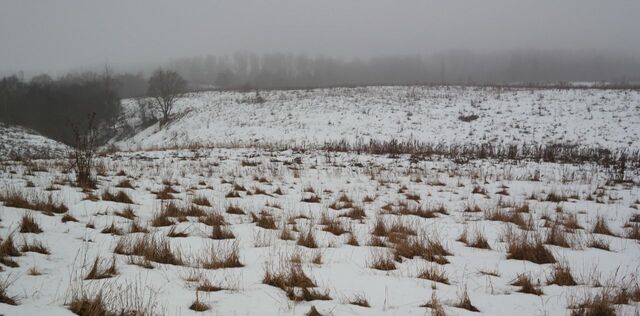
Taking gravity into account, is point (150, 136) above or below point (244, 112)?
below

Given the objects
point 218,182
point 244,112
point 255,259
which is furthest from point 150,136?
point 255,259

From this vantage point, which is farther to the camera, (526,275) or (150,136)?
(150,136)

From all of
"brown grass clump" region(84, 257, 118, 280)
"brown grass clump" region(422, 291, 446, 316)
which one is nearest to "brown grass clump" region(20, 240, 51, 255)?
"brown grass clump" region(84, 257, 118, 280)

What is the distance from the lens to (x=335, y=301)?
2535mm

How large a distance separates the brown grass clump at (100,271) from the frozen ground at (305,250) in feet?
0.05

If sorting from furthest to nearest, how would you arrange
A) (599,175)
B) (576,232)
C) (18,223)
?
1. (599,175)
2. (576,232)
3. (18,223)

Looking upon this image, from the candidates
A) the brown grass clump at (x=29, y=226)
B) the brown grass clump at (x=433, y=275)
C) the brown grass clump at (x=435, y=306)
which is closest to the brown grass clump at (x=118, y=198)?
the brown grass clump at (x=29, y=226)

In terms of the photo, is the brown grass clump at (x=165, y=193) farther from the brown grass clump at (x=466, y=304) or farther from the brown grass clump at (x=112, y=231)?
the brown grass clump at (x=466, y=304)

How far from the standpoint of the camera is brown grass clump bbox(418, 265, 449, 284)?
119 inches

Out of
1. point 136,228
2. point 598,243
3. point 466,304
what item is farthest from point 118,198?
point 598,243

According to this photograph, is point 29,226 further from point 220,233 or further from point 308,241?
point 308,241

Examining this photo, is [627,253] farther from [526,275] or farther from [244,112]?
[244,112]

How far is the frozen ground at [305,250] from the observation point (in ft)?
8.05

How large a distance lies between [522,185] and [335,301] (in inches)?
330
